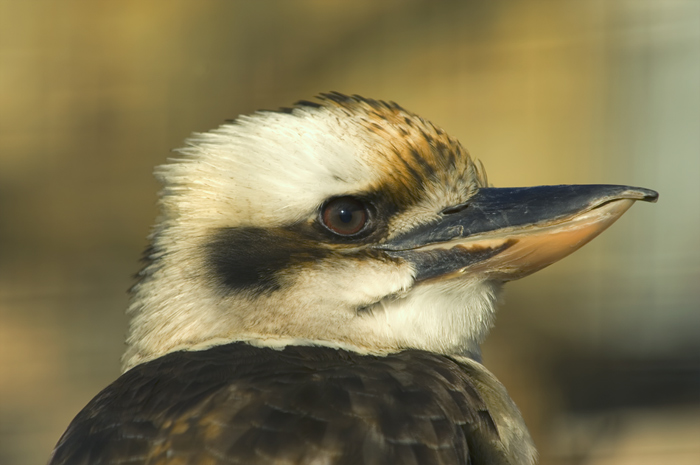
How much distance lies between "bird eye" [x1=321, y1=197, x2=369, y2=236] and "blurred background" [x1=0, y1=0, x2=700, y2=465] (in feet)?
8.26

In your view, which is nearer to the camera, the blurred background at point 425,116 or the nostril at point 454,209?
the nostril at point 454,209

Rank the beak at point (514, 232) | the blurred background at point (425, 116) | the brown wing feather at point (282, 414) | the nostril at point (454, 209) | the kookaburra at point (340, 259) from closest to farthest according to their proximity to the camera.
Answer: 1. the brown wing feather at point (282, 414)
2. the kookaburra at point (340, 259)
3. the beak at point (514, 232)
4. the nostril at point (454, 209)
5. the blurred background at point (425, 116)

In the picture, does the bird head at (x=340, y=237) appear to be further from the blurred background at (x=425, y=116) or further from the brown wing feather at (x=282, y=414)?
the blurred background at (x=425, y=116)

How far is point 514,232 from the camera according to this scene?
1.97m

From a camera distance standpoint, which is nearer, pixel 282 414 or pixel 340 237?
pixel 282 414

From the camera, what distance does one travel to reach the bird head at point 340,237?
196 cm

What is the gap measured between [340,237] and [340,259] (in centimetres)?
5

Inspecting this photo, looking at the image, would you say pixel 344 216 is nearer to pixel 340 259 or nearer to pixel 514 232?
pixel 340 259

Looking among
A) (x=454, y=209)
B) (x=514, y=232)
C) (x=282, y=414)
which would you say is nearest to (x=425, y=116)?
(x=454, y=209)

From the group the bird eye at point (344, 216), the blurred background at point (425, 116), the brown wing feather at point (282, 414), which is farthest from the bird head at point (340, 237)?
the blurred background at point (425, 116)

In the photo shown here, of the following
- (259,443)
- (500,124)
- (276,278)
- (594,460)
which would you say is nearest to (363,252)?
(276,278)

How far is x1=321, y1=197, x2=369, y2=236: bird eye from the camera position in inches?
78.7

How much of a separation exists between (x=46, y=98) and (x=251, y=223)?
3563 mm

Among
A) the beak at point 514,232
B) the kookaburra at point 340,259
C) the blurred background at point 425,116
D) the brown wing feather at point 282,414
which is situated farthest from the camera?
the blurred background at point 425,116
